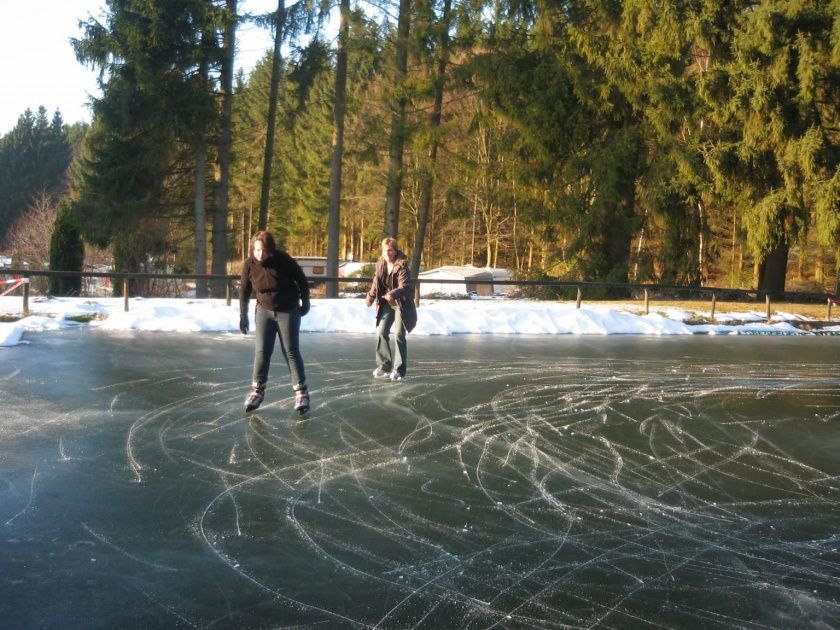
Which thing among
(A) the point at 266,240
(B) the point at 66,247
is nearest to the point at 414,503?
(A) the point at 266,240

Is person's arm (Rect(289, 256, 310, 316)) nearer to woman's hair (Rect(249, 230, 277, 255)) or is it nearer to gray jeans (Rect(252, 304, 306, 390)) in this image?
gray jeans (Rect(252, 304, 306, 390))

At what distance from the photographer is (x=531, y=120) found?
3109 centimetres

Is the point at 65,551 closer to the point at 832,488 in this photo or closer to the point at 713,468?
the point at 713,468

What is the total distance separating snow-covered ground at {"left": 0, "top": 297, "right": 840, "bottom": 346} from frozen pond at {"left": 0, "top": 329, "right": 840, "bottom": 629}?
589 cm

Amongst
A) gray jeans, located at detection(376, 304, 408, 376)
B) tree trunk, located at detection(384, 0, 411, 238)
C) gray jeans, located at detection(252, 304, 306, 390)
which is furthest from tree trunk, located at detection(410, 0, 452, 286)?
gray jeans, located at detection(252, 304, 306, 390)

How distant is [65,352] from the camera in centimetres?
1216

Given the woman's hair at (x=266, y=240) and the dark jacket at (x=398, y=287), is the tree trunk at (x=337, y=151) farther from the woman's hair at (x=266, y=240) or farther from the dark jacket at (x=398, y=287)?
the woman's hair at (x=266, y=240)

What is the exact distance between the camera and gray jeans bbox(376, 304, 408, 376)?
35.1ft

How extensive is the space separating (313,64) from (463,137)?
21.4 feet

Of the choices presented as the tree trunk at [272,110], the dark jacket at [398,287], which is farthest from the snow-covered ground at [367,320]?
the tree trunk at [272,110]

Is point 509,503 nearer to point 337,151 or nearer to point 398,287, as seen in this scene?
point 398,287

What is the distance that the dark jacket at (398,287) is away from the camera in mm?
10578

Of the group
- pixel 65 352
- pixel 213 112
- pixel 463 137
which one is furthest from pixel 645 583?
pixel 463 137

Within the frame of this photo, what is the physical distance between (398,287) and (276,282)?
9.16 feet
